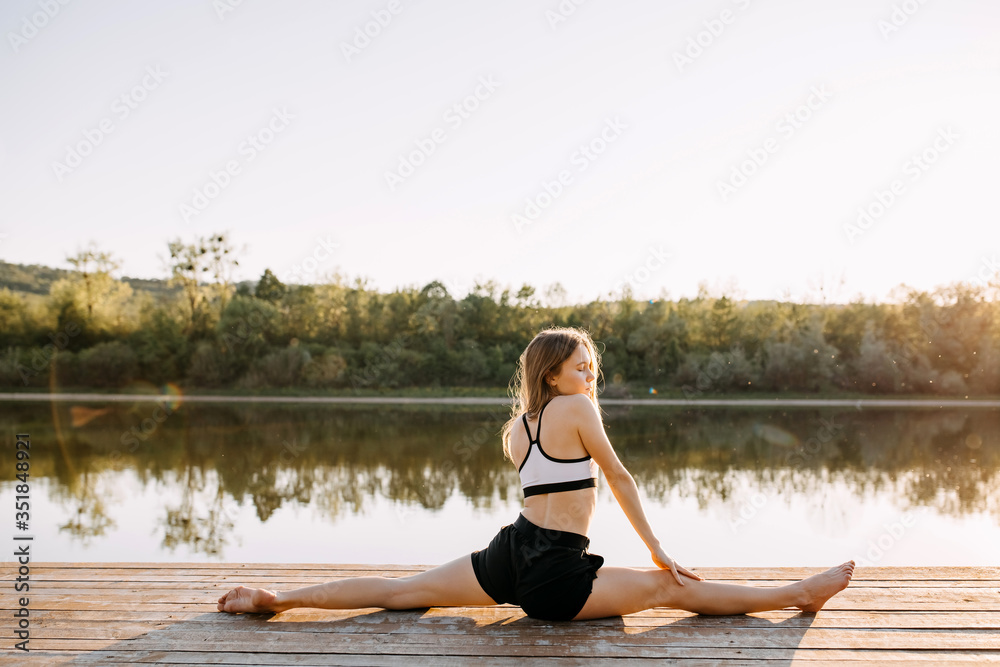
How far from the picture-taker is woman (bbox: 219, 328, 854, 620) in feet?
7.66

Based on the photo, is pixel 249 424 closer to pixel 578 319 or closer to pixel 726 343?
pixel 578 319

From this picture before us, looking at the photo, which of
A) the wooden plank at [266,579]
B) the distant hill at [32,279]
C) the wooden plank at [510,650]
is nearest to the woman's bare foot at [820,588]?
the wooden plank at [510,650]

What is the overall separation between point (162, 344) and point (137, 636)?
27.3 m

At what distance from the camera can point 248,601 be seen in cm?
256

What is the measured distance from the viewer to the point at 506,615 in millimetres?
2549

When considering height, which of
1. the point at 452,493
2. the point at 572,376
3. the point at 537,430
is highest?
the point at 572,376

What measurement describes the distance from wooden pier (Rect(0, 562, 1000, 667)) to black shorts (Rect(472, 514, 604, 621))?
0.09m

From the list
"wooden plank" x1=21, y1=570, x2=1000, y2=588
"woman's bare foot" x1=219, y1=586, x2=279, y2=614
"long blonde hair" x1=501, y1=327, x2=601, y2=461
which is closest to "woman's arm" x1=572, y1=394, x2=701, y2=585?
"long blonde hair" x1=501, y1=327, x2=601, y2=461

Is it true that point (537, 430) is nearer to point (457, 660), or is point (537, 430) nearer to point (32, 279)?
point (457, 660)

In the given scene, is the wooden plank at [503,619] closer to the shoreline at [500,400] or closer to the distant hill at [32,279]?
the shoreline at [500,400]

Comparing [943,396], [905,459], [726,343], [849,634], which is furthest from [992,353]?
[849,634]

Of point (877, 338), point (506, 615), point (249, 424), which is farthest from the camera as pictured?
point (877, 338)

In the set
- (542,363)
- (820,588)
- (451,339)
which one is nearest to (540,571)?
(542,363)

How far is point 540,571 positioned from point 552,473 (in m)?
0.32
